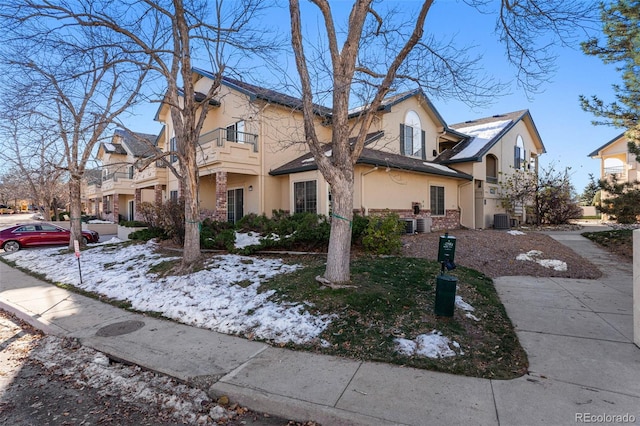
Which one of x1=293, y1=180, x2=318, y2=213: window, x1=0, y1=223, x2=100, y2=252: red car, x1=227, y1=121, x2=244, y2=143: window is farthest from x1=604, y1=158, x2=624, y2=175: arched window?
x1=0, y1=223, x2=100, y2=252: red car

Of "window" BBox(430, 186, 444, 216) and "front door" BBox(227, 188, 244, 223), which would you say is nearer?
"window" BBox(430, 186, 444, 216)

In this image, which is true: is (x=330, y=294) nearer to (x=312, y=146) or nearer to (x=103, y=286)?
(x=312, y=146)

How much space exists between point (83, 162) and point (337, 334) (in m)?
14.3

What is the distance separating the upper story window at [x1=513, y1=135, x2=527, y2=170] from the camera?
21609 millimetres

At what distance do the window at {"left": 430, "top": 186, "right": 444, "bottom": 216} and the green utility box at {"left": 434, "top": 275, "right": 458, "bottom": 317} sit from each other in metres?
12.2

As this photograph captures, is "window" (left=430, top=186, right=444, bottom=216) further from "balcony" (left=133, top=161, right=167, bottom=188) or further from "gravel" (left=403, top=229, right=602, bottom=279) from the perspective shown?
"balcony" (left=133, top=161, right=167, bottom=188)

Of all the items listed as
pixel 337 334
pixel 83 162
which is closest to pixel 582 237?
pixel 337 334

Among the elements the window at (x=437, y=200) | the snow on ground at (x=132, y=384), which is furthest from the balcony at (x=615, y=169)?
the snow on ground at (x=132, y=384)

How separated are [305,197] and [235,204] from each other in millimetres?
4754

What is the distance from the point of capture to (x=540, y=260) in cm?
961

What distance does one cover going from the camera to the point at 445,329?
471 centimetres

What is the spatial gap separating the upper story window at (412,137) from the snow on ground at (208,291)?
10784 millimetres

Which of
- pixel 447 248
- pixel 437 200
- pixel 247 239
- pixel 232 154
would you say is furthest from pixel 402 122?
pixel 447 248

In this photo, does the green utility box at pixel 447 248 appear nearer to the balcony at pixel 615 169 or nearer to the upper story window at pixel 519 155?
the upper story window at pixel 519 155
